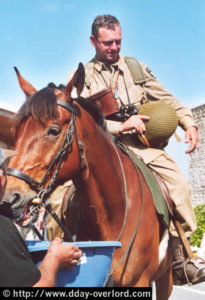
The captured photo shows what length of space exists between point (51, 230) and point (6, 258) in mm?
2109

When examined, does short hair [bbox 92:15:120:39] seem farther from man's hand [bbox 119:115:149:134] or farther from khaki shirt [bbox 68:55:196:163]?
man's hand [bbox 119:115:149:134]

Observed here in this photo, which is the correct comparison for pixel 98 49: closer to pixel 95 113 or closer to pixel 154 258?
pixel 95 113

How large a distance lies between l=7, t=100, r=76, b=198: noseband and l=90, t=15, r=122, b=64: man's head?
1443 millimetres

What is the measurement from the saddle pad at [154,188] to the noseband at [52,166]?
846 mm

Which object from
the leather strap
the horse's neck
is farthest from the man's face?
the leather strap

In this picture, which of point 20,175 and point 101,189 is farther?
point 101,189

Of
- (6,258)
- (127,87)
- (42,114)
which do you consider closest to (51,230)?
(42,114)

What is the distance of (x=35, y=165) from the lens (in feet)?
9.31

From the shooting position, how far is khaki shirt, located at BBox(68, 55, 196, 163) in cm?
435

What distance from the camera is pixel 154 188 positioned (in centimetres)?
375

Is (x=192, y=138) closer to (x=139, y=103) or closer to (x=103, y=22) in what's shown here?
(x=139, y=103)

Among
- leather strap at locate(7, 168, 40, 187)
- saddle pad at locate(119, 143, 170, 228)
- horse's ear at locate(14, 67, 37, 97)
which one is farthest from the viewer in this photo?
saddle pad at locate(119, 143, 170, 228)

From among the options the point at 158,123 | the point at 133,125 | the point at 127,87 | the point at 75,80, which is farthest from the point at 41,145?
the point at 127,87

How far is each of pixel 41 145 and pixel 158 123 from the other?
1.58 m
